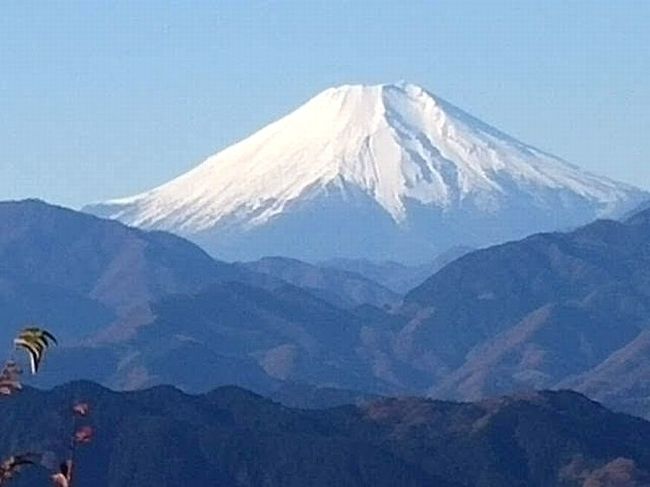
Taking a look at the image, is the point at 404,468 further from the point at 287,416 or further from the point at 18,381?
the point at 18,381

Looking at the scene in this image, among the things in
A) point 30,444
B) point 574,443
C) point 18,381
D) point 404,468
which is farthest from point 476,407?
point 18,381

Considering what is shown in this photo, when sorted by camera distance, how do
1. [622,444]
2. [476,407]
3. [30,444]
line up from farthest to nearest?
1. [476,407]
2. [622,444]
3. [30,444]

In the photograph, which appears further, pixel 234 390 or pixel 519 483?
pixel 234 390

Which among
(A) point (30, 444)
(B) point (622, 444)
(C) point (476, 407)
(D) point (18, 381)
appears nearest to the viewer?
(D) point (18, 381)

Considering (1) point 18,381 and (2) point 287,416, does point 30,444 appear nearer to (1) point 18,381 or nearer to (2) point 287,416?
(2) point 287,416

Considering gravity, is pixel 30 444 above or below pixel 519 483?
above

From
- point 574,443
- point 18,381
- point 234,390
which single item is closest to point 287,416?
point 234,390
